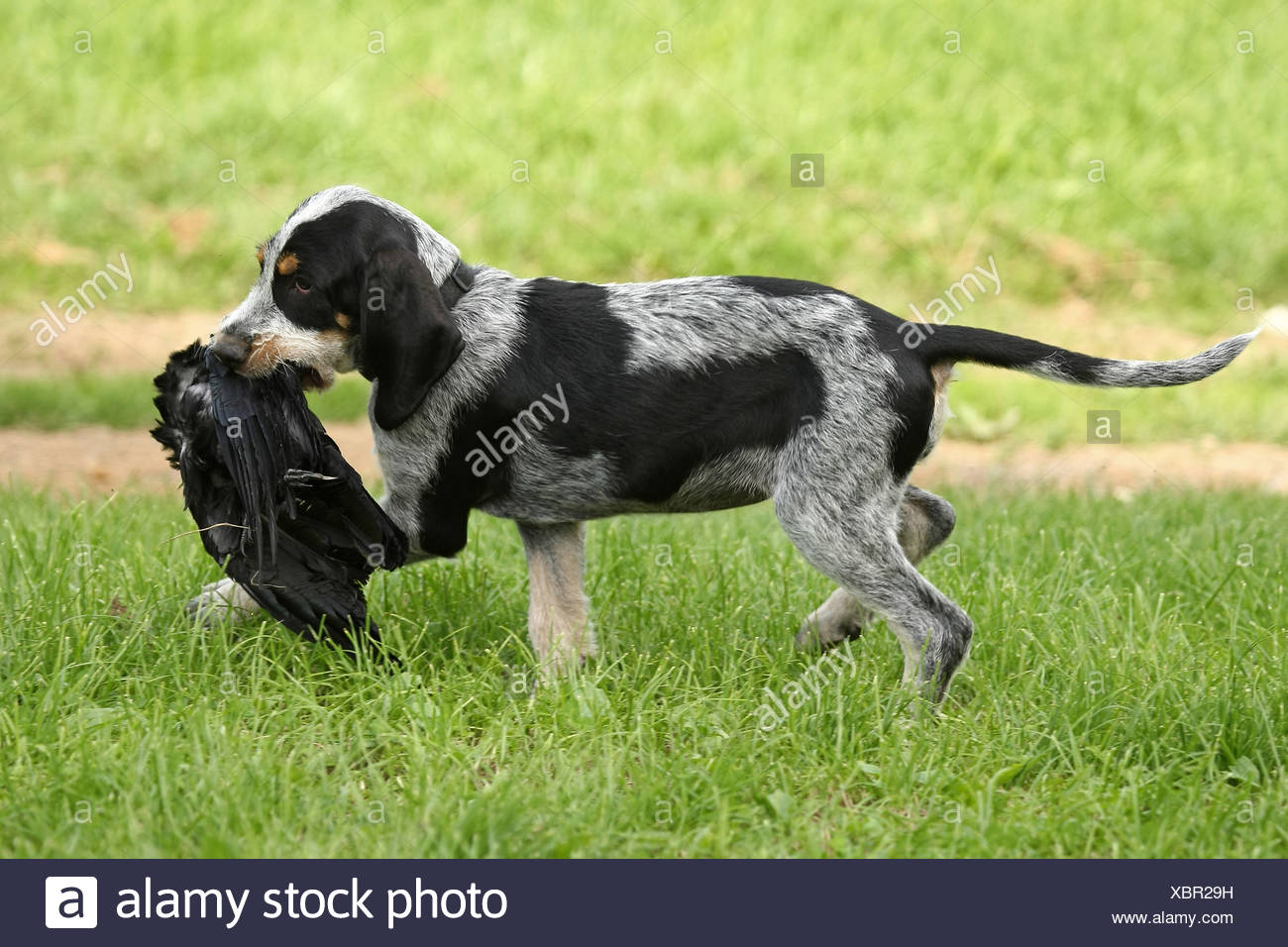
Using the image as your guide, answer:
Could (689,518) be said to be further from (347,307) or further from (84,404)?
(84,404)

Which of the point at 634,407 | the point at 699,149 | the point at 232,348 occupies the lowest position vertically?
the point at 634,407

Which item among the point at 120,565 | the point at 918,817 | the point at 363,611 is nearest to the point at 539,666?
the point at 363,611

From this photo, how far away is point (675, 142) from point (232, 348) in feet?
27.5

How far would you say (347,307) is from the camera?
13.2 ft

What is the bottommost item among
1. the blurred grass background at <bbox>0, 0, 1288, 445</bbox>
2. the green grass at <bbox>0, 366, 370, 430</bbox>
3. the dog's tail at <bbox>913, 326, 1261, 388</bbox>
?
the dog's tail at <bbox>913, 326, 1261, 388</bbox>

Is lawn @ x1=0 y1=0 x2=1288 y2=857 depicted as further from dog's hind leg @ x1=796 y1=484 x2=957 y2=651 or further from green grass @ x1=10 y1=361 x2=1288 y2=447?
dog's hind leg @ x1=796 y1=484 x2=957 y2=651

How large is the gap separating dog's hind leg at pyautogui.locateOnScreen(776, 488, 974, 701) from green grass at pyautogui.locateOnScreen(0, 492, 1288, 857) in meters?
0.18


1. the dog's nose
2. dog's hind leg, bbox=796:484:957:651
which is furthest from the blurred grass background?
the dog's nose

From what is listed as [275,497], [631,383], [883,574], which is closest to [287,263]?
[275,497]

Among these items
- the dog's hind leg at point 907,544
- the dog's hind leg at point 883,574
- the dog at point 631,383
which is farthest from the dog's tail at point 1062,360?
the dog's hind leg at point 907,544

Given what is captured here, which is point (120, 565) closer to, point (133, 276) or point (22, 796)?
point (22, 796)

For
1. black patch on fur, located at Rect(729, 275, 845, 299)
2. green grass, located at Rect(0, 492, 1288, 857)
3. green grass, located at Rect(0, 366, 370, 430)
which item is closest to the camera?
green grass, located at Rect(0, 492, 1288, 857)

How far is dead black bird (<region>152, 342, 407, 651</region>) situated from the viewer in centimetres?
406

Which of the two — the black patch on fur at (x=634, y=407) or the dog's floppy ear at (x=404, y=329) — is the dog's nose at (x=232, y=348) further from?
the black patch on fur at (x=634, y=407)
